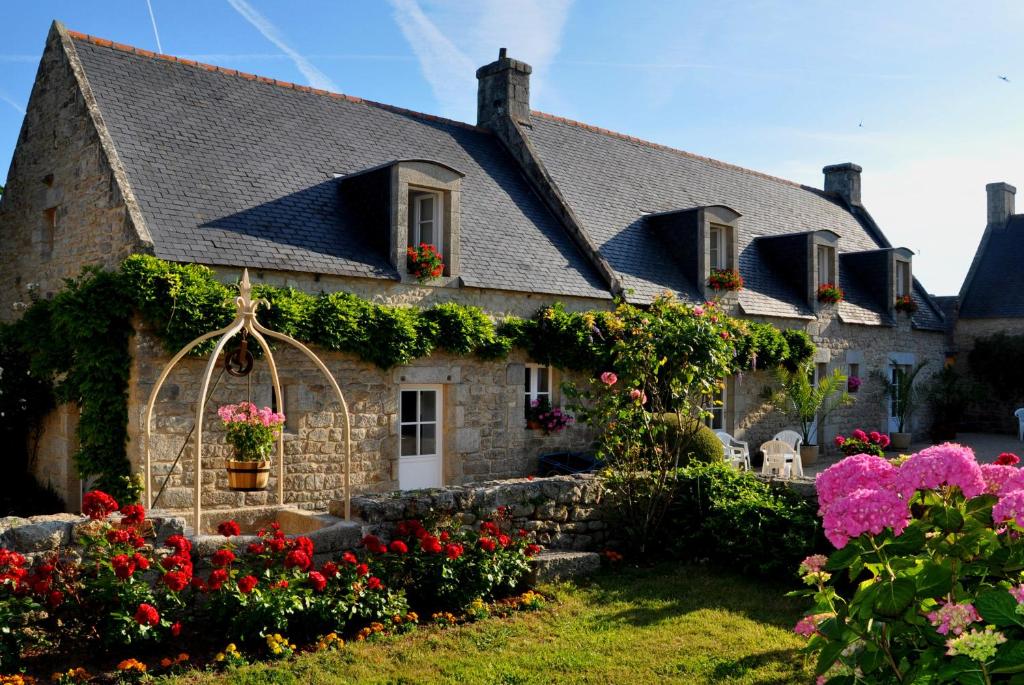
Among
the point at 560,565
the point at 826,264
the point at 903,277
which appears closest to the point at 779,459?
→ the point at 560,565

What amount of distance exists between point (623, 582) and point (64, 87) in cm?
942

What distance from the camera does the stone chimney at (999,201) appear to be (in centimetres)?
2406

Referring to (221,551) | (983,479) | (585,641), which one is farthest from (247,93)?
(983,479)

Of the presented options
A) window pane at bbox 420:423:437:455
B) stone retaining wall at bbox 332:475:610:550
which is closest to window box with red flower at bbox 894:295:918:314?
window pane at bbox 420:423:437:455

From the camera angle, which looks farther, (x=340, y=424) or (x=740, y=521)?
(x=340, y=424)

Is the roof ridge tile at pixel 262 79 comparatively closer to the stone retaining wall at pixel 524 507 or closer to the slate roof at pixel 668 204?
the slate roof at pixel 668 204

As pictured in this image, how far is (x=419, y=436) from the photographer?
11461 millimetres

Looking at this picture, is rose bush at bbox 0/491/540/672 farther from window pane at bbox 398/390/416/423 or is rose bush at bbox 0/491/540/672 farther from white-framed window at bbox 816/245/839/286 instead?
white-framed window at bbox 816/245/839/286

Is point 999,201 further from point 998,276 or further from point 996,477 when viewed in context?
point 996,477

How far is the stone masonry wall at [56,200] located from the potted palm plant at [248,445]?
3.08m

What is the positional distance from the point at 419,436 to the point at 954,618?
30.2 feet

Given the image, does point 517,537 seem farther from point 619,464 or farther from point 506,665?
point 506,665

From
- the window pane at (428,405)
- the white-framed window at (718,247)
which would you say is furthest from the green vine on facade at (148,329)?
the white-framed window at (718,247)

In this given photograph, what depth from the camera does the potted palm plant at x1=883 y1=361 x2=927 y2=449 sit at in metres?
19.3
